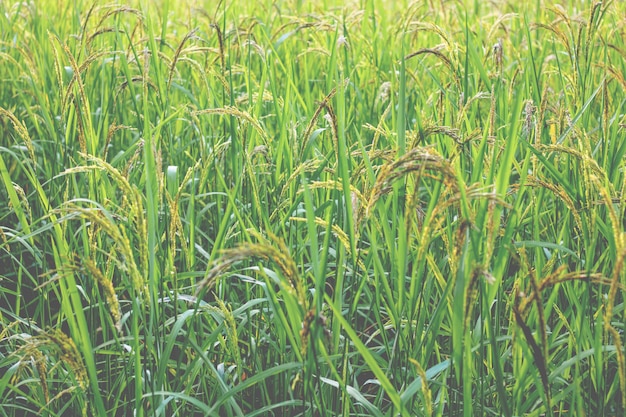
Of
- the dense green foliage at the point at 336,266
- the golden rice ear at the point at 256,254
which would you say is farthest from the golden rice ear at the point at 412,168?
the golden rice ear at the point at 256,254

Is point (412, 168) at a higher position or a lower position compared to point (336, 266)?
higher

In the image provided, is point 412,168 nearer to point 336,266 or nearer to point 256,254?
point 256,254

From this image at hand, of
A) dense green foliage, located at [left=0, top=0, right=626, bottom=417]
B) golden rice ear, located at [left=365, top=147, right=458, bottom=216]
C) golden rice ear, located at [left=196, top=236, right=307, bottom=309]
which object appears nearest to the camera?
golden rice ear, located at [left=196, top=236, right=307, bottom=309]

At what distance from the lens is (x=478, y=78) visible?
2436 mm

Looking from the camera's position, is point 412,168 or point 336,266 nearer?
point 412,168

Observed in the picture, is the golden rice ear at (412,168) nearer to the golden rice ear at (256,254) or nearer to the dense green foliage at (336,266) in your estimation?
the dense green foliage at (336,266)

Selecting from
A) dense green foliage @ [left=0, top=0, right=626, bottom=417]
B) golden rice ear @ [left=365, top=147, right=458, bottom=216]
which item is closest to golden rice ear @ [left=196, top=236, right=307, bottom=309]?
dense green foliage @ [left=0, top=0, right=626, bottom=417]

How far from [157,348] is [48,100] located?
140cm

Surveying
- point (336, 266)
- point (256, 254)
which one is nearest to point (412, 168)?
point (256, 254)

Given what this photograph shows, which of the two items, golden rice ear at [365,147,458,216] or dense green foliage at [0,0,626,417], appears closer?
golden rice ear at [365,147,458,216]

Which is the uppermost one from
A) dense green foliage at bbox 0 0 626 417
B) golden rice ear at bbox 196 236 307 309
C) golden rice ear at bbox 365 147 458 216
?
golden rice ear at bbox 365 147 458 216

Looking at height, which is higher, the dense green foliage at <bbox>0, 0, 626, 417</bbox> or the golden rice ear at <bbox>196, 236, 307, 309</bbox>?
the golden rice ear at <bbox>196, 236, 307, 309</bbox>

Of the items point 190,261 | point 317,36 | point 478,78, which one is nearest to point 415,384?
point 190,261

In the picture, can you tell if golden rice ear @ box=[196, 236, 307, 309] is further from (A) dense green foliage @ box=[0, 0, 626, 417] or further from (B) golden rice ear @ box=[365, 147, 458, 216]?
(B) golden rice ear @ box=[365, 147, 458, 216]
